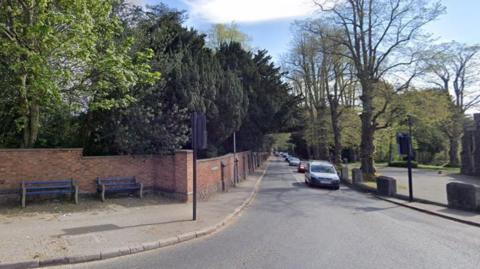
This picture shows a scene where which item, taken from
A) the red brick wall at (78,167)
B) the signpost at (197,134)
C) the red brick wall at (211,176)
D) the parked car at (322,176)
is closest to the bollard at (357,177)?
the parked car at (322,176)

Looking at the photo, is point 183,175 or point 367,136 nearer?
point 183,175

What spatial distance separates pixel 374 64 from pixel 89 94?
854 inches

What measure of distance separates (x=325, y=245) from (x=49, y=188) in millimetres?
8773

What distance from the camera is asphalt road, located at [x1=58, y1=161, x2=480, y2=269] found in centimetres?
662

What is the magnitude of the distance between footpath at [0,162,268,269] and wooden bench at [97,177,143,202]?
111 centimetres

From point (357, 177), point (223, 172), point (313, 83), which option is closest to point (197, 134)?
point (223, 172)

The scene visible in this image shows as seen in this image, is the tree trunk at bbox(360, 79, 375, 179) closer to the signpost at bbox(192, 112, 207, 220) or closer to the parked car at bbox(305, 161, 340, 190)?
the parked car at bbox(305, 161, 340, 190)

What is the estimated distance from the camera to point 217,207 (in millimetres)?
13188

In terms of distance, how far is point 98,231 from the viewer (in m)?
8.65

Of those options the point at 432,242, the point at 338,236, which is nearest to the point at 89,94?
the point at 338,236

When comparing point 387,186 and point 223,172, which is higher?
point 223,172

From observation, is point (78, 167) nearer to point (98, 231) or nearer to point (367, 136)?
point (98, 231)

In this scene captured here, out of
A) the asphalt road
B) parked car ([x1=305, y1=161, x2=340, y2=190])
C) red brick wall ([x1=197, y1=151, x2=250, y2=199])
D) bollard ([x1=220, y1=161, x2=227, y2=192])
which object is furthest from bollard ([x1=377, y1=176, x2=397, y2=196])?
bollard ([x1=220, y1=161, x2=227, y2=192])

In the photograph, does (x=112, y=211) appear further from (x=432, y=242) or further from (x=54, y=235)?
(x=432, y=242)
